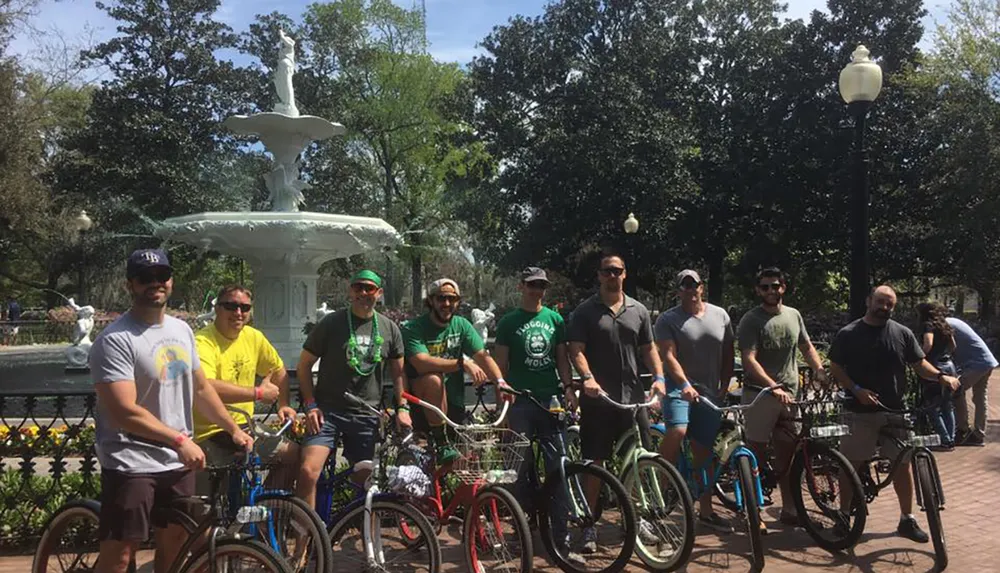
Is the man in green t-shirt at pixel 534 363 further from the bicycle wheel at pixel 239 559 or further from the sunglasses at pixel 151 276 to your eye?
the sunglasses at pixel 151 276

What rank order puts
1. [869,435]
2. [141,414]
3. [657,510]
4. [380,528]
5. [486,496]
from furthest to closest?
[869,435] < [657,510] < [486,496] < [380,528] < [141,414]

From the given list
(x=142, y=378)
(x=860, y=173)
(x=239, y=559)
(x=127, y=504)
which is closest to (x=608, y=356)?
(x=239, y=559)

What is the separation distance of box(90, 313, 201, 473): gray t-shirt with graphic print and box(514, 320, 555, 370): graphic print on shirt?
2.33 m

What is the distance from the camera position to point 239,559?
348cm

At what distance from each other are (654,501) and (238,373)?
105 inches

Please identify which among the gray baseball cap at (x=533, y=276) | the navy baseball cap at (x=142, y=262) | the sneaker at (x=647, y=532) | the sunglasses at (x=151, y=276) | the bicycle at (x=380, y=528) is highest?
the gray baseball cap at (x=533, y=276)

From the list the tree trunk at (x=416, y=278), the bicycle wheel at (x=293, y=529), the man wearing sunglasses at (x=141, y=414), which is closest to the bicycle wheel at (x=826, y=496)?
the bicycle wheel at (x=293, y=529)

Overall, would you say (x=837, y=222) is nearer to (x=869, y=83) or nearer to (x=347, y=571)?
(x=869, y=83)

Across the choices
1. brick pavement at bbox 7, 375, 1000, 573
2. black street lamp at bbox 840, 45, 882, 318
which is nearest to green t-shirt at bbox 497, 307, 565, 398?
brick pavement at bbox 7, 375, 1000, 573

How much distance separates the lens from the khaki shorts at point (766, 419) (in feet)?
18.5

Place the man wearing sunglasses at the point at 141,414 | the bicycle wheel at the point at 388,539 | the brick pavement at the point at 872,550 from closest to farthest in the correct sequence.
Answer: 1. the man wearing sunglasses at the point at 141,414
2. the bicycle wheel at the point at 388,539
3. the brick pavement at the point at 872,550

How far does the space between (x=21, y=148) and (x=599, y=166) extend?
66.4 feet

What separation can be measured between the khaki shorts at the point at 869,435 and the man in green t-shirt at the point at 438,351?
2.64m

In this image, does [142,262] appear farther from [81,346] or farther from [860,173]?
[81,346]
